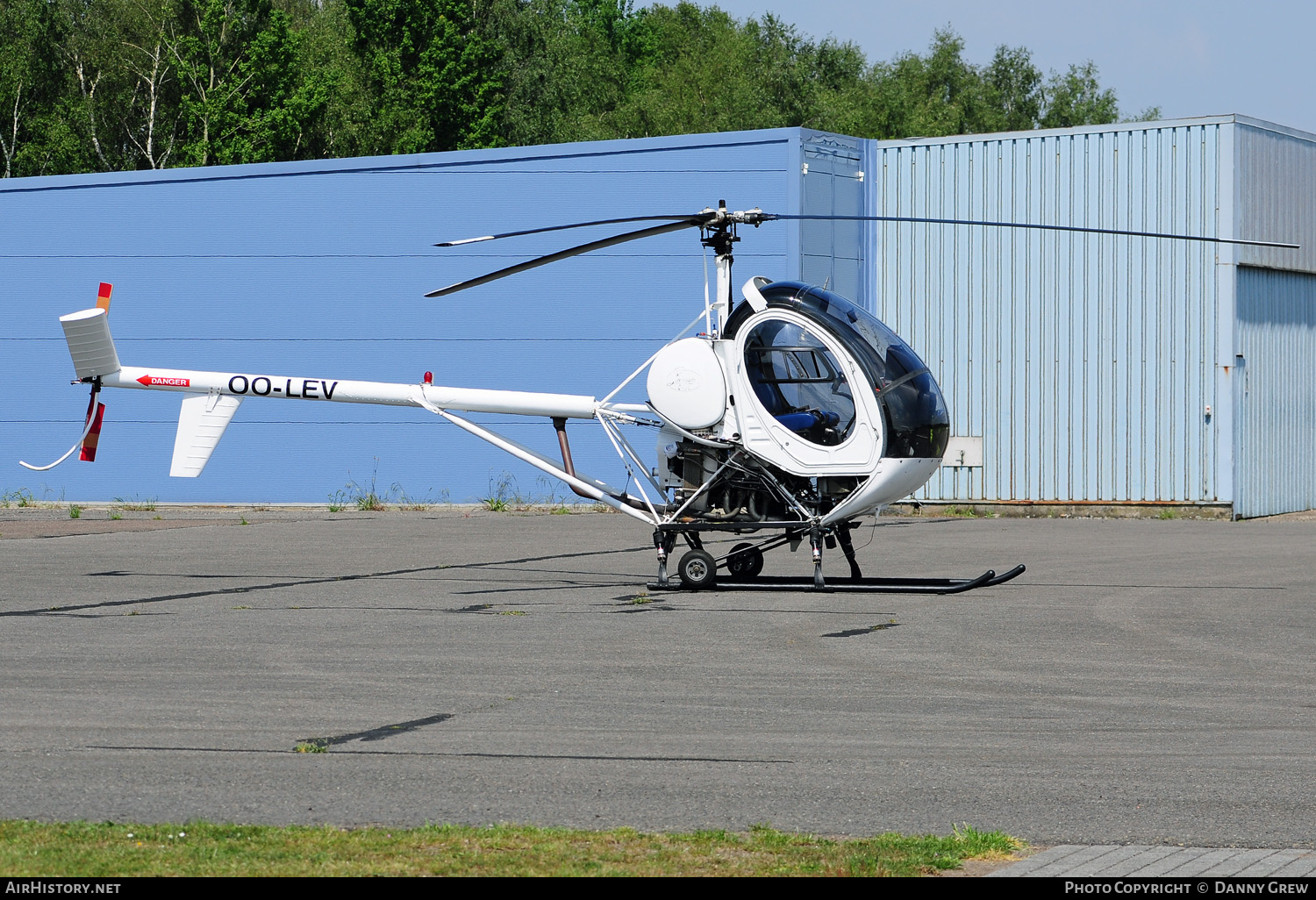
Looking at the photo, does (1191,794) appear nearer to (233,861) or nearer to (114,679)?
(233,861)

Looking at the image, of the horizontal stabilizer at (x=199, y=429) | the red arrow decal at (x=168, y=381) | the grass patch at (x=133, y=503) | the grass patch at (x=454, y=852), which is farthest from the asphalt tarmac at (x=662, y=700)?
the grass patch at (x=133, y=503)

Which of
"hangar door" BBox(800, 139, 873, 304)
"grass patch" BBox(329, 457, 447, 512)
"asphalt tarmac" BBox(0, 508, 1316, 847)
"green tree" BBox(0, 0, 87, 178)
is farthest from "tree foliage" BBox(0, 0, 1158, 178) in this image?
"asphalt tarmac" BBox(0, 508, 1316, 847)

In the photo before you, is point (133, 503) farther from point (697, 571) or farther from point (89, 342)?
point (697, 571)

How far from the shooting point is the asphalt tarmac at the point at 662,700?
20.5ft

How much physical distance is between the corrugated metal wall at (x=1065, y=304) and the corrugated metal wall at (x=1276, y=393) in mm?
698

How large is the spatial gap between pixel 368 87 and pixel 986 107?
119ft

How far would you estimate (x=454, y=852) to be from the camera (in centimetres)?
540

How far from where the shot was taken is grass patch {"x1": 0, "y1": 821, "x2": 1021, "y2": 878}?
515cm

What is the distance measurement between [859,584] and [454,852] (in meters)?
9.03

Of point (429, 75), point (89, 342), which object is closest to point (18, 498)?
point (89, 342)

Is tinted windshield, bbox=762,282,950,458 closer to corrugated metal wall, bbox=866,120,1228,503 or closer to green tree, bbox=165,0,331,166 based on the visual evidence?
corrugated metal wall, bbox=866,120,1228,503

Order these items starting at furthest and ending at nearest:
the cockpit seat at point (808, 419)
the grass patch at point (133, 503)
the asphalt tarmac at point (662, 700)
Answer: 1. the grass patch at point (133, 503)
2. the cockpit seat at point (808, 419)
3. the asphalt tarmac at point (662, 700)

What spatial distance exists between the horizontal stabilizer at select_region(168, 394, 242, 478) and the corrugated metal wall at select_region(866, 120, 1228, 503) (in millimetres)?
13408

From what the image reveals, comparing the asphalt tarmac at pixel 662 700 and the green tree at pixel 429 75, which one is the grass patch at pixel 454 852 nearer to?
the asphalt tarmac at pixel 662 700
